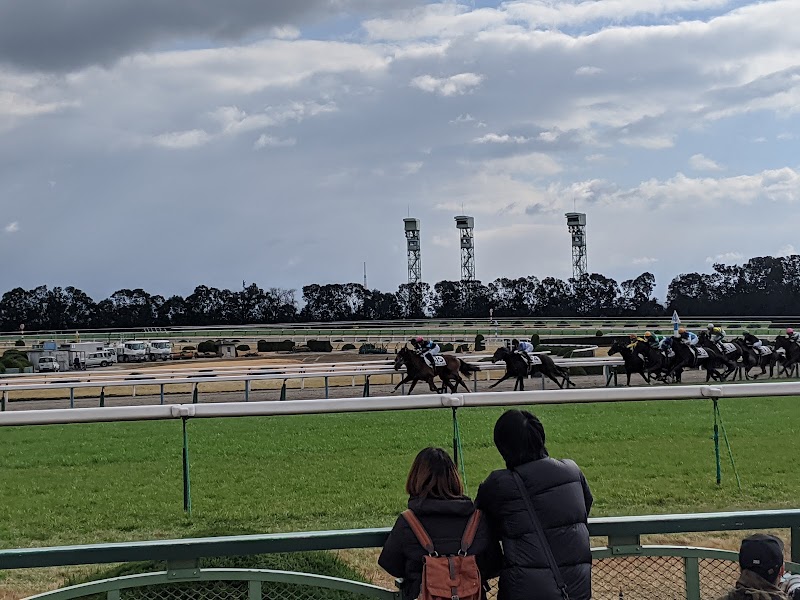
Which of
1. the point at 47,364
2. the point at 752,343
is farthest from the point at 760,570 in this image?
the point at 47,364

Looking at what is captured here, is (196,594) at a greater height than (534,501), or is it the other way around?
(534,501)

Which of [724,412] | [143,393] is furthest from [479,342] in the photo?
[724,412]

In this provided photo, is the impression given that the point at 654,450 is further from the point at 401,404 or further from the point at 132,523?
the point at 132,523

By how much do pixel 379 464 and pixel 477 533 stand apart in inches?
A: 191

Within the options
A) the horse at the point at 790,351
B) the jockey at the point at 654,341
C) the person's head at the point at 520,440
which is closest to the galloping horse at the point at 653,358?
the jockey at the point at 654,341

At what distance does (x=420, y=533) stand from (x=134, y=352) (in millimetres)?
41668

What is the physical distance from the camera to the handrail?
2.51m

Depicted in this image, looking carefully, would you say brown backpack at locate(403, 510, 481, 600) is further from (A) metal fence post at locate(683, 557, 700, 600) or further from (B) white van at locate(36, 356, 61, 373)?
(B) white van at locate(36, 356, 61, 373)

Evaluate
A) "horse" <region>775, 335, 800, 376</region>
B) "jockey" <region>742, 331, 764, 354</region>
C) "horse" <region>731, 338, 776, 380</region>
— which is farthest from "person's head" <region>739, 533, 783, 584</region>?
"horse" <region>775, 335, 800, 376</region>

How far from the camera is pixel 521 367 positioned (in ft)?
62.2

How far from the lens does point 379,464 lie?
297 inches

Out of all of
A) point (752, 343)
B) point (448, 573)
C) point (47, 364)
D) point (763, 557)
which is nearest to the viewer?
point (763, 557)

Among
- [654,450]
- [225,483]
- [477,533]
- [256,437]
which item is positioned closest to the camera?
[477,533]

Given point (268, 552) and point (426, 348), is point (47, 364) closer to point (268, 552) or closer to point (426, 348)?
point (426, 348)
